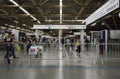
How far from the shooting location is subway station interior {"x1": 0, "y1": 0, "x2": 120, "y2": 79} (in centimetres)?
1123

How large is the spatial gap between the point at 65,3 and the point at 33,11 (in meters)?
8.62

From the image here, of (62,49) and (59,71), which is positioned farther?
(62,49)

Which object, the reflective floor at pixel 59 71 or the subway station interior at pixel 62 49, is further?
the subway station interior at pixel 62 49

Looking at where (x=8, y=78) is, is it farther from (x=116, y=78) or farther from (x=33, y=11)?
(x=33, y=11)

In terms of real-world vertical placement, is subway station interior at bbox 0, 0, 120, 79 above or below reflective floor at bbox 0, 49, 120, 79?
above

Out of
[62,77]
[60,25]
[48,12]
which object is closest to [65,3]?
[60,25]

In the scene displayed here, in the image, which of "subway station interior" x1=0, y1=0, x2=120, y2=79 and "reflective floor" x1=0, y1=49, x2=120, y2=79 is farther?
"subway station interior" x1=0, y1=0, x2=120, y2=79

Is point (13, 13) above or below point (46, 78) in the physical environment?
above

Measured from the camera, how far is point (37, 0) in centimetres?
2633

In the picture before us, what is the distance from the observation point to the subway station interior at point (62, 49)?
11.2 metres

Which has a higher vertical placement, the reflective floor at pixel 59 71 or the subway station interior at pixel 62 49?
the subway station interior at pixel 62 49

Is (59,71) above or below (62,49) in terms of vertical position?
below

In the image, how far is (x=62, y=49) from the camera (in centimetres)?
2352

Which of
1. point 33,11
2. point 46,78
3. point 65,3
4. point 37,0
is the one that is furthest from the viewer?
point 33,11
